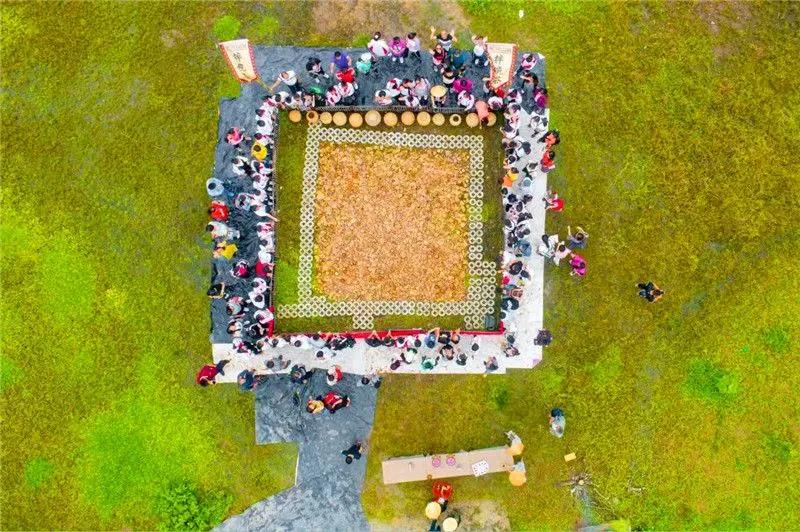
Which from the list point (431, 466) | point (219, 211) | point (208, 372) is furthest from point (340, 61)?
point (431, 466)

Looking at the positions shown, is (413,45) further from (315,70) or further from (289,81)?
(289,81)

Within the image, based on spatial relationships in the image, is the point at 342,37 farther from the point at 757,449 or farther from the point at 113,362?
the point at 757,449

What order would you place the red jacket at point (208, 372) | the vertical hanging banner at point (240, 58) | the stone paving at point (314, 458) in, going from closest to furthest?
1. the vertical hanging banner at point (240, 58)
2. the red jacket at point (208, 372)
3. the stone paving at point (314, 458)

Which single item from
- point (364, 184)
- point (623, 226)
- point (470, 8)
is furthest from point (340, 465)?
point (470, 8)

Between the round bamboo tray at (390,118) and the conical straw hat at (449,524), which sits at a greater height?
the round bamboo tray at (390,118)

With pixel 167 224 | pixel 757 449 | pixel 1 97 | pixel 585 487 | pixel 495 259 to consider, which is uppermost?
pixel 1 97

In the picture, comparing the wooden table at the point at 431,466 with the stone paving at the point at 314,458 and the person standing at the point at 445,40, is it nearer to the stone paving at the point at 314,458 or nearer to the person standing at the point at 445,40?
the stone paving at the point at 314,458

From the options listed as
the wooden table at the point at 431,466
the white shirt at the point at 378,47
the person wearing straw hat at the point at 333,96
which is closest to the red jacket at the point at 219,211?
the person wearing straw hat at the point at 333,96
